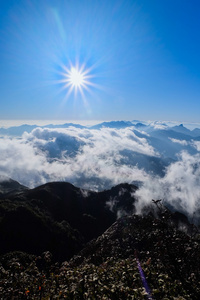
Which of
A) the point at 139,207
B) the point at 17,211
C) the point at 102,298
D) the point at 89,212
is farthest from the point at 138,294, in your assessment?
the point at 139,207

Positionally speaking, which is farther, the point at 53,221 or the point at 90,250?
the point at 53,221

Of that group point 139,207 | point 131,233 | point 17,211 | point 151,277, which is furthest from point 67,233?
point 151,277

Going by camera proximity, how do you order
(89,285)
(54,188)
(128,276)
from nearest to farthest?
1. (89,285)
2. (128,276)
3. (54,188)

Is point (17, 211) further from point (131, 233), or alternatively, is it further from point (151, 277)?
point (151, 277)

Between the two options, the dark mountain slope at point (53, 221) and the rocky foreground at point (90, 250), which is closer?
the rocky foreground at point (90, 250)


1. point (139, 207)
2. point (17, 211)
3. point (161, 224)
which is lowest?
point (139, 207)

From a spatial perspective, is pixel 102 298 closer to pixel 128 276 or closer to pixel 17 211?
pixel 128 276

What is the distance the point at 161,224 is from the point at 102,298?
6726 millimetres

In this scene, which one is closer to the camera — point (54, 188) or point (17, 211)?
point (17, 211)

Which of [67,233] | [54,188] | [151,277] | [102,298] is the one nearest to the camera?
[102,298]

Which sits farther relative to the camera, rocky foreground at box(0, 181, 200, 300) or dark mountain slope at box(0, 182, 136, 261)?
dark mountain slope at box(0, 182, 136, 261)

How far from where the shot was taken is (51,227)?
11888 centimetres

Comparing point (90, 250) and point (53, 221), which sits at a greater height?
point (90, 250)

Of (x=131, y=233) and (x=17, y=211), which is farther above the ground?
(x=17, y=211)
